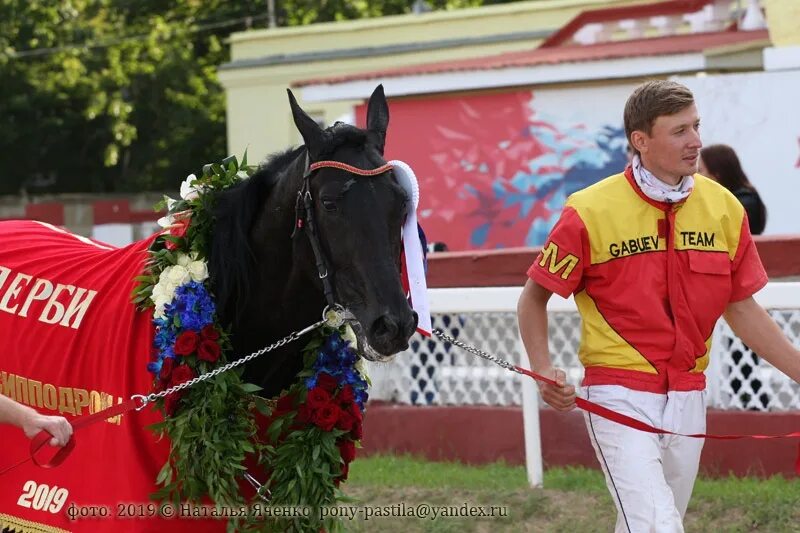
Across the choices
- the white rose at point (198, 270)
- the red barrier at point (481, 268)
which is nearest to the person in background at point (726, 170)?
the red barrier at point (481, 268)

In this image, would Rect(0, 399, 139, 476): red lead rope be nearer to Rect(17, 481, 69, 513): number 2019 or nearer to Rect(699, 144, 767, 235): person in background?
Rect(17, 481, 69, 513): number 2019

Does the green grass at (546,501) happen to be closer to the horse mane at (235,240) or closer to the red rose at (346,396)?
the red rose at (346,396)

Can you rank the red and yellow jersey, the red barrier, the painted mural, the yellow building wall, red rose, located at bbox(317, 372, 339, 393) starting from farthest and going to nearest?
the yellow building wall < the painted mural < the red barrier < red rose, located at bbox(317, 372, 339, 393) < the red and yellow jersey

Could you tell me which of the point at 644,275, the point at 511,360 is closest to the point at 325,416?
the point at 644,275

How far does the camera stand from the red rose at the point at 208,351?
4211 mm

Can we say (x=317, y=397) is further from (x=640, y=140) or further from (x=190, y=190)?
(x=640, y=140)

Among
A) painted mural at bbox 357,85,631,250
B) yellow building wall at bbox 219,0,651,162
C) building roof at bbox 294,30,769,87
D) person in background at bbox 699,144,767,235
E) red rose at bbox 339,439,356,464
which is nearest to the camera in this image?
red rose at bbox 339,439,356,464

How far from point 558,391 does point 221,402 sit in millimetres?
1088

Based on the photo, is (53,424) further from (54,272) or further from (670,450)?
(670,450)

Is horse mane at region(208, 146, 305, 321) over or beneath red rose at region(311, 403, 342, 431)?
over

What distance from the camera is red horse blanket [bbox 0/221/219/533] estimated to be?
14.0 ft

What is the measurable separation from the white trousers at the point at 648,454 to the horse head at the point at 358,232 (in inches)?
29.8

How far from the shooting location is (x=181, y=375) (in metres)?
4.19

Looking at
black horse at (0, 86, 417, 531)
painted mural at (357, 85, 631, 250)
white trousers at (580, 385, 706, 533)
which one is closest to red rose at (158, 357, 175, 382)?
black horse at (0, 86, 417, 531)
